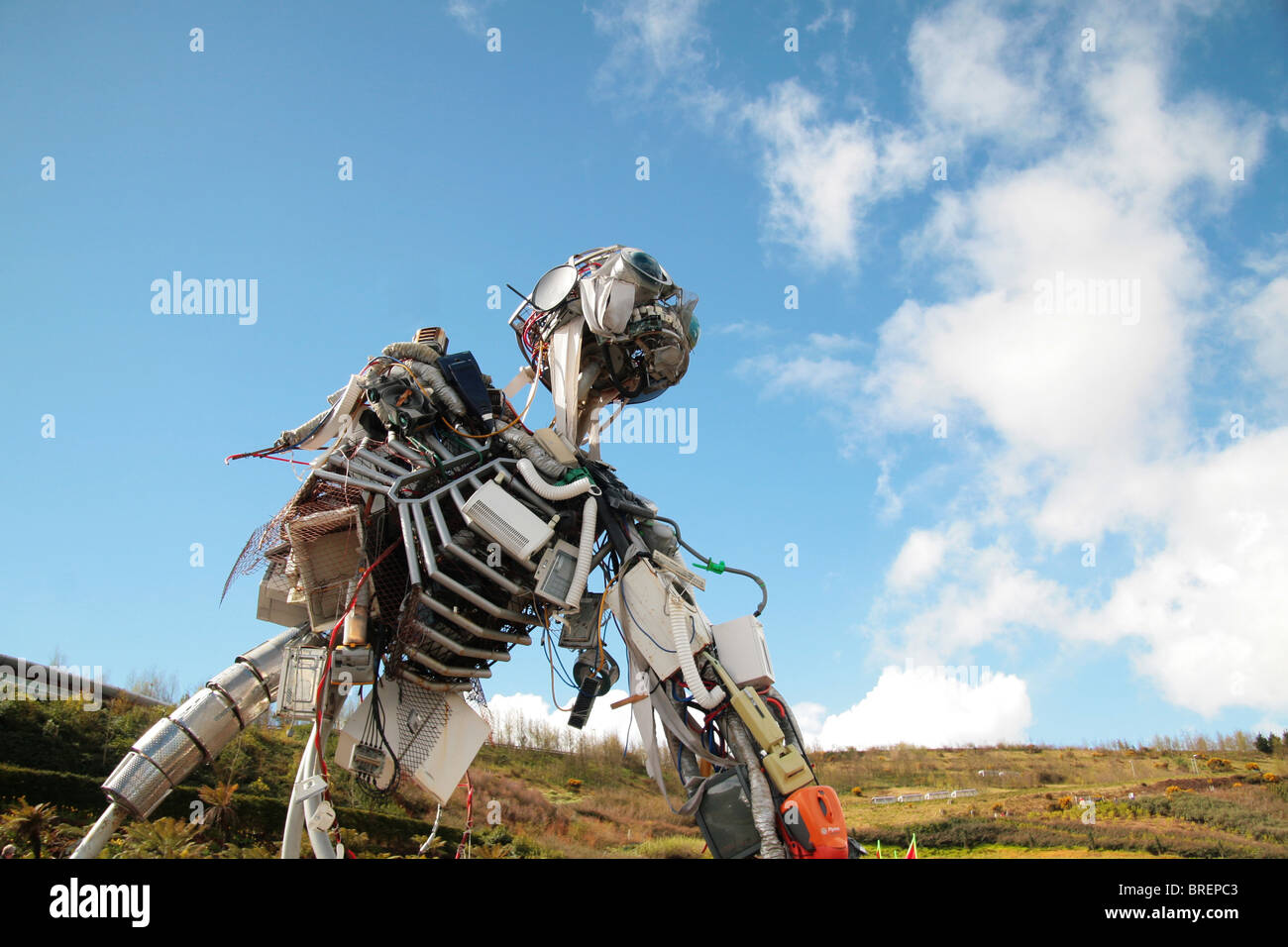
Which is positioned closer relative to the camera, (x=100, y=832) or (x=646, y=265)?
(x=100, y=832)

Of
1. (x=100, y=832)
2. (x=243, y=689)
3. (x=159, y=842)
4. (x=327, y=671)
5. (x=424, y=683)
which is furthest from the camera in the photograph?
(x=159, y=842)

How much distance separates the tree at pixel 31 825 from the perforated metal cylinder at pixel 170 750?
1.23 meters

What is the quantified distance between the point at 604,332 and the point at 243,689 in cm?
471

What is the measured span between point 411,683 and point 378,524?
1.55 m

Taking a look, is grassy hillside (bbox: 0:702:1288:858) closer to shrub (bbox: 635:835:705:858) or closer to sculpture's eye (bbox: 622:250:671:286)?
shrub (bbox: 635:835:705:858)

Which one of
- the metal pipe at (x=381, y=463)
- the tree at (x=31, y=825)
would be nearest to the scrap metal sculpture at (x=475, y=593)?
the metal pipe at (x=381, y=463)

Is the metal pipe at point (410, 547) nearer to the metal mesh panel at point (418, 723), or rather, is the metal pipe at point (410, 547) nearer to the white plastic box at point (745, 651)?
the metal mesh panel at point (418, 723)

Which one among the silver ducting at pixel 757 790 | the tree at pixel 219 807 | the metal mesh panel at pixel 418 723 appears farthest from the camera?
the tree at pixel 219 807

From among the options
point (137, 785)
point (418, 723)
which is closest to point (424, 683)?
point (418, 723)

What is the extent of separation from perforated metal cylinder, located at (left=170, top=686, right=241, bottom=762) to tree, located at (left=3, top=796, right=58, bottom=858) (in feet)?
5.00

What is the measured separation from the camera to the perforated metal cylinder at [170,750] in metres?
7.16

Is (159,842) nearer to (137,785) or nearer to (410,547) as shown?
(137,785)

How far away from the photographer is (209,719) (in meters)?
7.43
